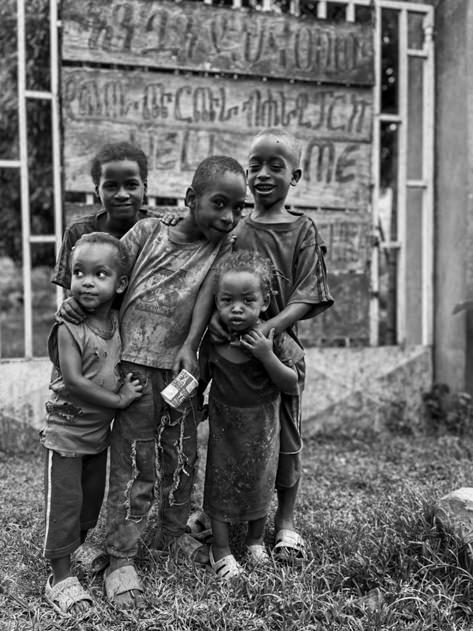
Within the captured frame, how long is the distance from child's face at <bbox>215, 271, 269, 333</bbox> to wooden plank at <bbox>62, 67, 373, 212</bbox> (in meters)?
2.26

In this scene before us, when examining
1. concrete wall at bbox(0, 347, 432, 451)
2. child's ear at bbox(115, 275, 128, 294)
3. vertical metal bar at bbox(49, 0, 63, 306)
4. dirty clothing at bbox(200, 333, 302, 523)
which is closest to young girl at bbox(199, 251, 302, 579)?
dirty clothing at bbox(200, 333, 302, 523)

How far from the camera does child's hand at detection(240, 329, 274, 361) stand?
99.3 inches

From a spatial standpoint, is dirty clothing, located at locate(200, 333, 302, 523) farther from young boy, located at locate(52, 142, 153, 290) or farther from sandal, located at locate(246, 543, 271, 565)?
young boy, located at locate(52, 142, 153, 290)

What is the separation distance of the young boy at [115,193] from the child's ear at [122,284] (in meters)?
0.38

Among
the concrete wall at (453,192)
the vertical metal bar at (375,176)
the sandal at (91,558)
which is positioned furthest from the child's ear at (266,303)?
the concrete wall at (453,192)

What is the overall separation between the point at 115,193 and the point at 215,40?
92.9 inches

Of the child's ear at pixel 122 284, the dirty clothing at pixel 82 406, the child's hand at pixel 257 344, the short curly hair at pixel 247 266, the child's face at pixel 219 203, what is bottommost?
the dirty clothing at pixel 82 406

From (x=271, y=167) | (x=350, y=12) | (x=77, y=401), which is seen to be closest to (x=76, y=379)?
(x=77, y=401)

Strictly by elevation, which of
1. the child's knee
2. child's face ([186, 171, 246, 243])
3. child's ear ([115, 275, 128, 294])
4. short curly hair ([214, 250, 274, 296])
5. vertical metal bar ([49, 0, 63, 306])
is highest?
vertical metal bar ([49, 0, 63, 306])

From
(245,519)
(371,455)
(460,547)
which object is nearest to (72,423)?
(245,519)

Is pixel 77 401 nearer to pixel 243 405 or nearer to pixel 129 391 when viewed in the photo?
pixel 129 391

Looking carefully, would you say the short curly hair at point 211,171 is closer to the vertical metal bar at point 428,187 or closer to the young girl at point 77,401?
the young girl at point 77,401

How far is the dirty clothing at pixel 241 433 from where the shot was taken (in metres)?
2.66

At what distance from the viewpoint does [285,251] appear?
9.19ft
